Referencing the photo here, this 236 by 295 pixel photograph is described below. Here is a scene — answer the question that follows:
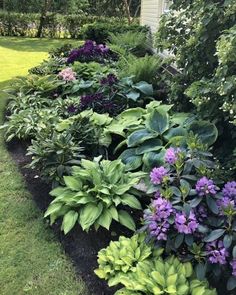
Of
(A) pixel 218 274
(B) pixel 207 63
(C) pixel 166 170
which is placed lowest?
(A) pixel 218 274

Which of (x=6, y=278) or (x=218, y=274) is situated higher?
(x=218, y=274)

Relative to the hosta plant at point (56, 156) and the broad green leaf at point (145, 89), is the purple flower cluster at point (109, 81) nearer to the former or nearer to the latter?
the broad green leaf at point (145, 89)

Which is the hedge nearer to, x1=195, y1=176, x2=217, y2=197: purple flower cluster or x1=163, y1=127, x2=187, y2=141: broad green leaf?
x1=163, y1=127, x2=187, y2=141: broad green leaf

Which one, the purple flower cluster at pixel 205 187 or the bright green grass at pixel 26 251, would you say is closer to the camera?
the purple flower cluster at pixel 205 187

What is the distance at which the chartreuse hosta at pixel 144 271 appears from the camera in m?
2.17

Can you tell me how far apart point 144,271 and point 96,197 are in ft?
2.76

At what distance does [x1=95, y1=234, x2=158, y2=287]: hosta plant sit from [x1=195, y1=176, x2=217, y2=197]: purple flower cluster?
480 millimetres

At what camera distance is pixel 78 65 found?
6.55 m

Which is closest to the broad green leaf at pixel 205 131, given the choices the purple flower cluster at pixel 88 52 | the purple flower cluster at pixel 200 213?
the purple flower cluster at pixel 200 213

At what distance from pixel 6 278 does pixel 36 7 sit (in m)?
21.6

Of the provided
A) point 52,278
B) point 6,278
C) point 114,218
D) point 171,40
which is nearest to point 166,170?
point 114,218

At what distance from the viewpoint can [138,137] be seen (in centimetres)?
354

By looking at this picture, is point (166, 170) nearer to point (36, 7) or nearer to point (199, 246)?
point (199, 246)

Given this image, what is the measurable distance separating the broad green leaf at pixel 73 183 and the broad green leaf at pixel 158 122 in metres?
0.94
